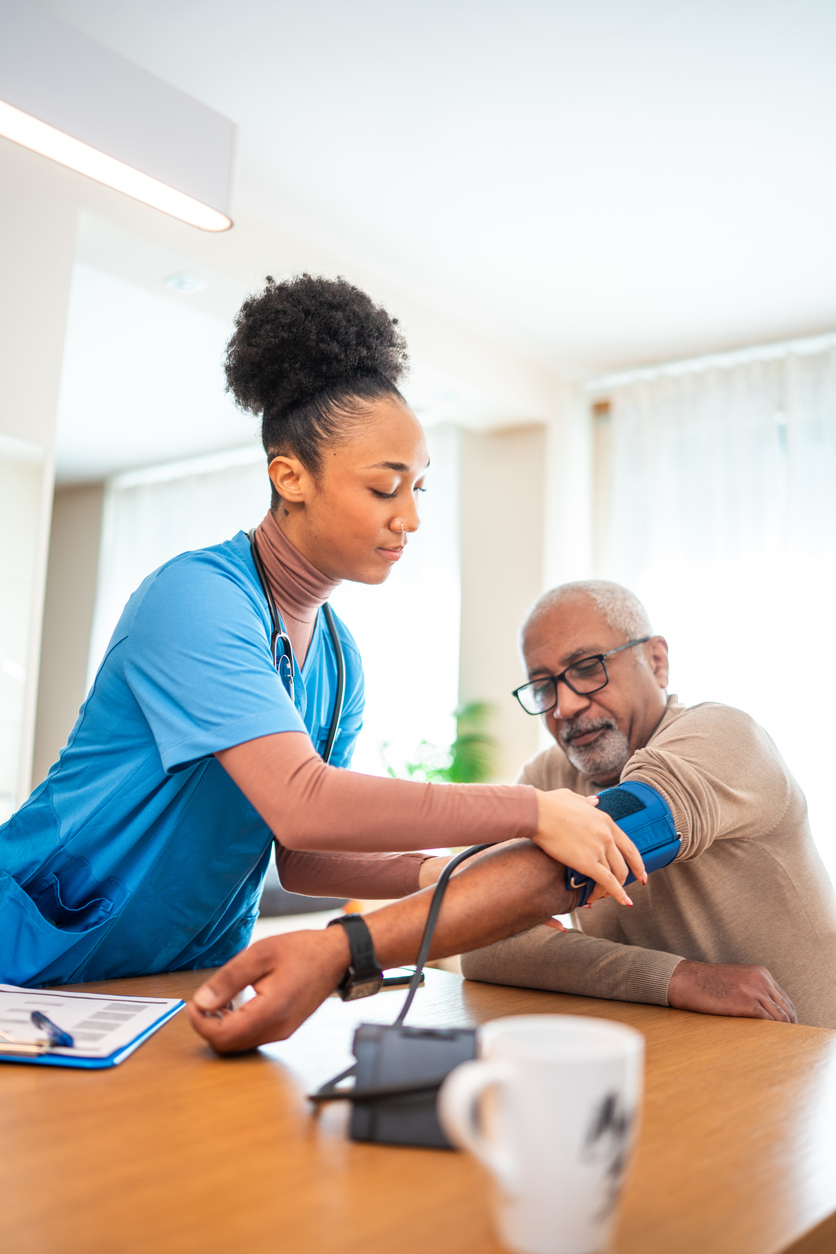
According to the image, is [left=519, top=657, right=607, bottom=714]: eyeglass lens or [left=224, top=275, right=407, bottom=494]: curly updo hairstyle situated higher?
[left=224, top=275, right=407, bottom=494]: curly updo hairstyle

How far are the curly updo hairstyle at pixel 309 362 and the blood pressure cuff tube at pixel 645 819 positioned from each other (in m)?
0.58

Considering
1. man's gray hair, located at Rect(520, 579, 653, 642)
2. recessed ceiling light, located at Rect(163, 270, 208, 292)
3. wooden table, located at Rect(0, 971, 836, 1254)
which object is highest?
recessed ceiling light, located at Rect(163, 270, 208, 292)

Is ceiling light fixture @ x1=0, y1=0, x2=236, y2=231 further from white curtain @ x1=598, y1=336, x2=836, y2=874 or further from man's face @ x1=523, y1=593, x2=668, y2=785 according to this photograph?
white curtain @ x1=598, y1=336, x2=836, y2=874

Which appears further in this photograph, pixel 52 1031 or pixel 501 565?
pixel 501 565

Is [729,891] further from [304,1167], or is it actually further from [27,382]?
[27,382]

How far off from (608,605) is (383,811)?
96 cm

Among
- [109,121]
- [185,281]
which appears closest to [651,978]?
[109,121]

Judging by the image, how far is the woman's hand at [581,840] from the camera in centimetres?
104

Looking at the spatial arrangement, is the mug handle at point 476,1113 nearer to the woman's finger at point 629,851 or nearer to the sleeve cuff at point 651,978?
the woman's finger at point 629,851

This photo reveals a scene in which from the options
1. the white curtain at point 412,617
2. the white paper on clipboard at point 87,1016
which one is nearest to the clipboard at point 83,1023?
the white paper on clipboard at point 87,1016

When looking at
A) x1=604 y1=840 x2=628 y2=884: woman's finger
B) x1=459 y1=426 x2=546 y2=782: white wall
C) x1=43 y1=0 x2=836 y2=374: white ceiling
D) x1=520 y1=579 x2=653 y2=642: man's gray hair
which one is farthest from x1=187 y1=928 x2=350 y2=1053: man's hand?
x1=459 y1=426 x2=546 y2=782: white wall

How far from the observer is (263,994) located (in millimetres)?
838

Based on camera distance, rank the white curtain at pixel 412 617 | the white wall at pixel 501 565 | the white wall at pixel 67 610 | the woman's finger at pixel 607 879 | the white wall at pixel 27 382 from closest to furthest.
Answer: the woman's finger at pixel 607 879 → the white wall at pixel 27 382 → the white wall at pixel 501 565 → the white curtain at pixel 412 617 → the white wall at pixel 67 610

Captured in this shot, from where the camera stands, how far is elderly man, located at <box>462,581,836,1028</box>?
4.07 feet
